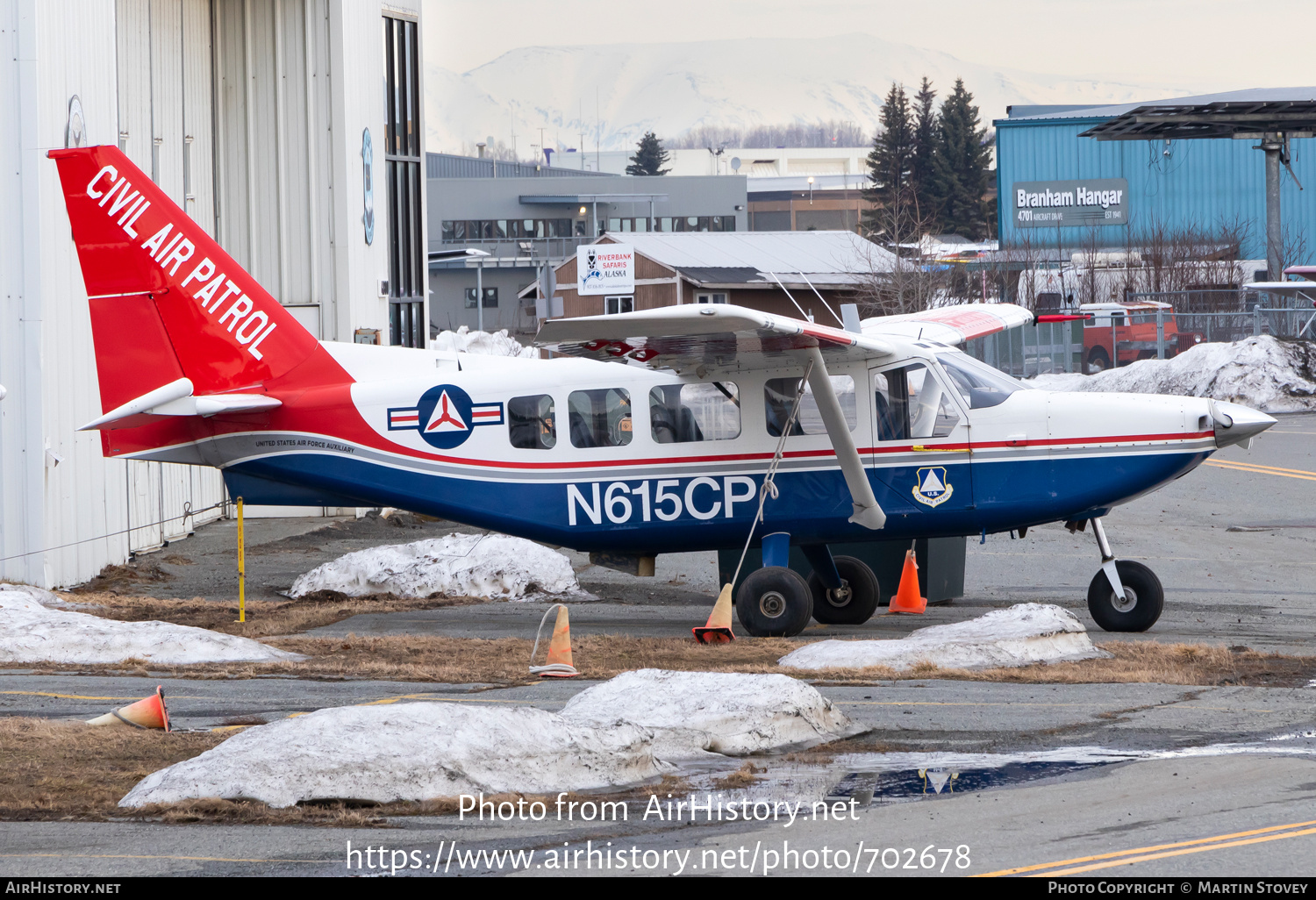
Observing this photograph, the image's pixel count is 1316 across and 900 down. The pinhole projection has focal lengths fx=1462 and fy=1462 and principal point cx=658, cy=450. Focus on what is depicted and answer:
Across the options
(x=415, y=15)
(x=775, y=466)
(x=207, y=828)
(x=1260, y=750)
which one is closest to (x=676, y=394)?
(x=775, y=466)

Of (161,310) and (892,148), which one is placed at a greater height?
(892,148)

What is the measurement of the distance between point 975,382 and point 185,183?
43.6ft

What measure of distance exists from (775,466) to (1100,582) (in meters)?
2.83

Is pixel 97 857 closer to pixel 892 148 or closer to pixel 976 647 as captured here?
pixel 976 647

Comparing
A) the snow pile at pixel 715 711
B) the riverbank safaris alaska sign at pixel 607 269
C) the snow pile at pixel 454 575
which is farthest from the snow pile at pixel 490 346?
the snow pile at pixel 715 711

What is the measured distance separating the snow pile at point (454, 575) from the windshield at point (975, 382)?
4.78m

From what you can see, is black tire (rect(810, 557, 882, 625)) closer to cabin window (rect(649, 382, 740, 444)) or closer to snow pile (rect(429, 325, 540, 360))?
cabin window (rect(649, 382, 740, 444))

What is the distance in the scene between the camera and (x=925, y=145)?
3999 inches

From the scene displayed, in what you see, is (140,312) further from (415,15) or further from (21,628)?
(415,15)

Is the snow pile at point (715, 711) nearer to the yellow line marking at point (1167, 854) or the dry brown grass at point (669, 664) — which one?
the dry brown grass at point (669, 664)

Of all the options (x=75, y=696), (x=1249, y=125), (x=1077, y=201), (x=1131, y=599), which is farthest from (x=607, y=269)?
(x=75, y=696)

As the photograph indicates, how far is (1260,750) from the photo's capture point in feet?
22.8

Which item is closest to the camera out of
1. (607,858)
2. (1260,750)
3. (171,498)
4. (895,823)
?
(607,858)

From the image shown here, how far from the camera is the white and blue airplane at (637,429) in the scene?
11.9m
